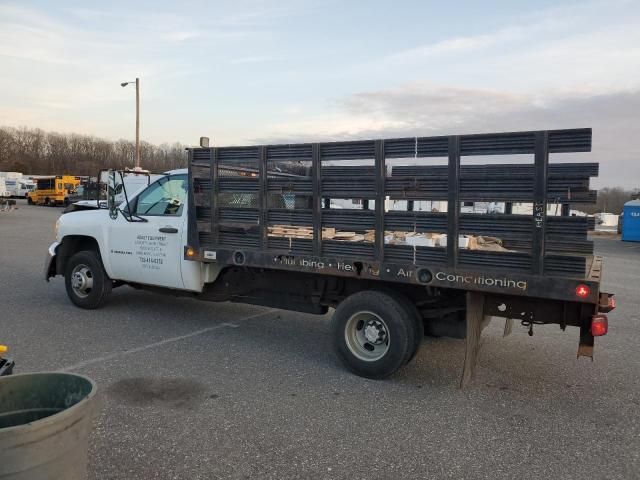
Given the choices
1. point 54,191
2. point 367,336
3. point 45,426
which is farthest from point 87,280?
point 54,191

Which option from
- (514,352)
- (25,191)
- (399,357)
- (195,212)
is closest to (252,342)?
(195,212)

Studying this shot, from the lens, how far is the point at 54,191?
46.6 m

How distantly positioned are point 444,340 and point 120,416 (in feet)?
12.9

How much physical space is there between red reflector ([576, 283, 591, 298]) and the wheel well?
6445 mm

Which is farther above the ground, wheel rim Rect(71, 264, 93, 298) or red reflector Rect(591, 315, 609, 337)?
red reflector Rect(591, 315, 609, 337)

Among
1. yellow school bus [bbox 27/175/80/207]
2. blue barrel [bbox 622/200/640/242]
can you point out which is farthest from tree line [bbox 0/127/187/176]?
blue barrel [bbox 622/200/640/242]

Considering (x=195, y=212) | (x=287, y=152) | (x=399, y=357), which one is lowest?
(x=399, y=357)

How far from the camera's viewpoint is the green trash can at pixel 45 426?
221cm

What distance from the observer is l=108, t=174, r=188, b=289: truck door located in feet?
21.6

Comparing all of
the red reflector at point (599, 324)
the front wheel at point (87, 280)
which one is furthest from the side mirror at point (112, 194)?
the red reflector at point (599, 324)

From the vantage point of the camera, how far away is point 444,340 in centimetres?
662

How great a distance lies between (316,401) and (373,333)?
94 cm

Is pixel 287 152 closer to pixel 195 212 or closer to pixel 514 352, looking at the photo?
pixel 195 212

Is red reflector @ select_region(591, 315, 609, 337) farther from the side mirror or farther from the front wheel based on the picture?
the front wheel
